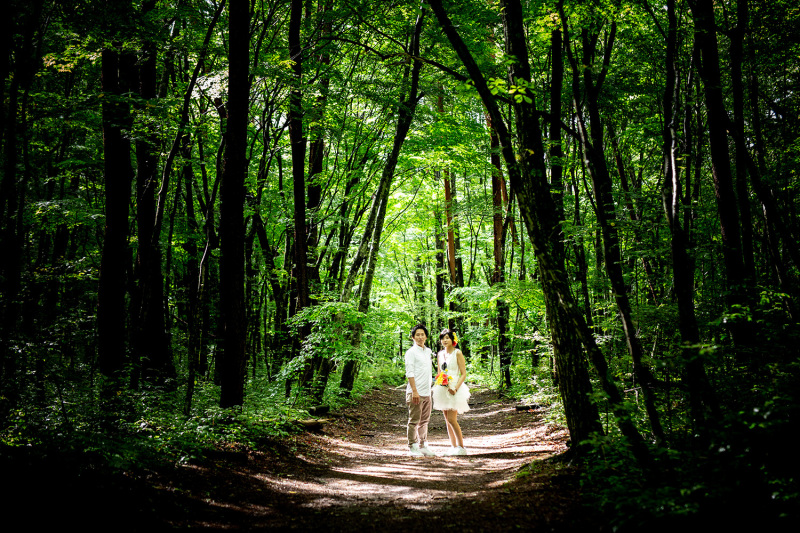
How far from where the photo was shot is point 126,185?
30.2 ft

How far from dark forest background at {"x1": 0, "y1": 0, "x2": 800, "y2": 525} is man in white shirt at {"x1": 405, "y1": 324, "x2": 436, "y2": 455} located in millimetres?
2033

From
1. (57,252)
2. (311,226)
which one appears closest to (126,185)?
(311,226)

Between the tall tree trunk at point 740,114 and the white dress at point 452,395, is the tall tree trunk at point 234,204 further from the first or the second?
the tall tree trunk at point 740,114

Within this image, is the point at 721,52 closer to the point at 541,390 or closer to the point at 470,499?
the point at 541,390

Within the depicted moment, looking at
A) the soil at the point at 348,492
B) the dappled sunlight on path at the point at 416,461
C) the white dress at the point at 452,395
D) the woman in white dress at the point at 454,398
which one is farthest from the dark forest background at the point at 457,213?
the white dress at the point at 452,395

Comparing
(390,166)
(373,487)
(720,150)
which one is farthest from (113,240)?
(720,150)

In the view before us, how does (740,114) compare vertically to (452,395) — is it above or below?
above

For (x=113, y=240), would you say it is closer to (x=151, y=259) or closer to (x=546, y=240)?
(x=151, y=259)

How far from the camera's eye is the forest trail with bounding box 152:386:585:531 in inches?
146

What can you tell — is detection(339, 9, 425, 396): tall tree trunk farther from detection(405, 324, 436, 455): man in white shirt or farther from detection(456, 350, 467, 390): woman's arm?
detection(456, 350, 467, 390): woman's arm

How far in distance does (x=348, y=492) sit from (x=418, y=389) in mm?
2550

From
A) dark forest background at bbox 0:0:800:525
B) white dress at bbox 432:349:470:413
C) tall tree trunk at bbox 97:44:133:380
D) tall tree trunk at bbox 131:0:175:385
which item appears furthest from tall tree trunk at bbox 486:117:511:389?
tall tree trunk at bbox 97:44:133:380

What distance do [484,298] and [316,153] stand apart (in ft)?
22.8

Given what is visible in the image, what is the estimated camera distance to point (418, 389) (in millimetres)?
7438
